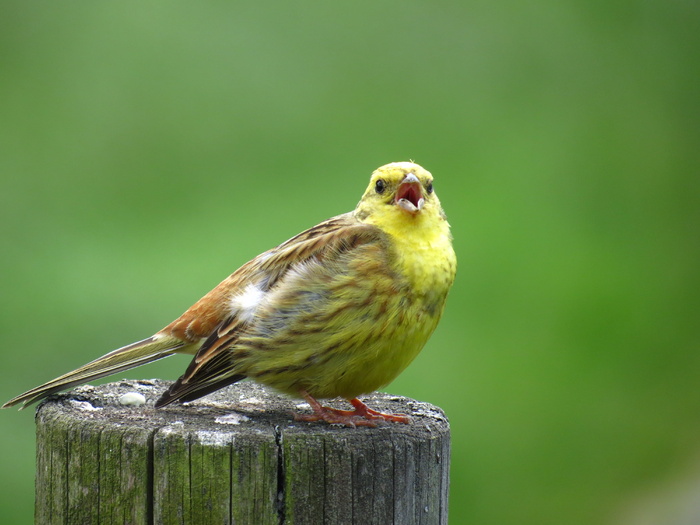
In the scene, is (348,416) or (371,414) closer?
(348,416)

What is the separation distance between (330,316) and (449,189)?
6.66m

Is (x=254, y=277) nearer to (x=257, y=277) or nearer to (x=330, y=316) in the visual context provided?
(x=257, y=277)

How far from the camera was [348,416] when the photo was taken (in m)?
4.20

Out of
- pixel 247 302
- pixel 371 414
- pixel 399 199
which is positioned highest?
pixel 399 199

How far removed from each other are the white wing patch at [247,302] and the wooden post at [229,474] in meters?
0.83

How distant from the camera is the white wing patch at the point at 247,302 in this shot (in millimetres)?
4535

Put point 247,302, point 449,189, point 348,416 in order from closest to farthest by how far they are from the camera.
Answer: point 348,416 < point 247,302 < point 449,189

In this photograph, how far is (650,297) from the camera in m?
10.7

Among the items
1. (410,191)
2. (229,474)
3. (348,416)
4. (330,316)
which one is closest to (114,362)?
(330,316)

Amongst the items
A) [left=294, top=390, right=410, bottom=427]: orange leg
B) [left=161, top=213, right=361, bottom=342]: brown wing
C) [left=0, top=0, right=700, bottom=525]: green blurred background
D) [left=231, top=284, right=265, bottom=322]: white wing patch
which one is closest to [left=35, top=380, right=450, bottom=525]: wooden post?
[left=294, top=390, right=410, bottom=427]: orange leg

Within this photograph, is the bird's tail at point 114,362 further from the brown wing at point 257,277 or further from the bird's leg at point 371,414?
the bird's leg at point 371,414

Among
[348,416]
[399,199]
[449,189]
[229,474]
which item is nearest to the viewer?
[229,474]

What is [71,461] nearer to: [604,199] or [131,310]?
[131,310]

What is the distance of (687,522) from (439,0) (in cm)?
645
